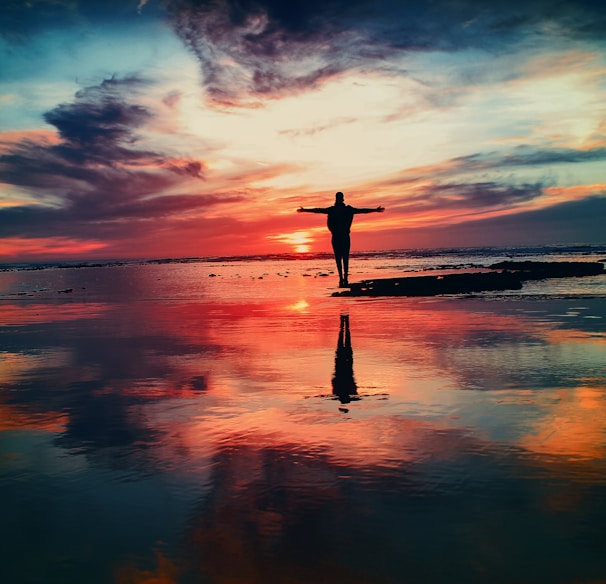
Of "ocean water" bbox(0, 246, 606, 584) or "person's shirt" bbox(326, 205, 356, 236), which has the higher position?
"person's shirt" bbox(326, 205, 356, 236)

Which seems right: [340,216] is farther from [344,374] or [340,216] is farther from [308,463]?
[308,463]

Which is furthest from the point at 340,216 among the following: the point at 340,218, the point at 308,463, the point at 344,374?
the point at 308,463

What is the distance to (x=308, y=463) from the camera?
5.34 m

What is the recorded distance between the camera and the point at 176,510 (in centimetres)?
443

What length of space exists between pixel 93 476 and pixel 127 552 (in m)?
1.52

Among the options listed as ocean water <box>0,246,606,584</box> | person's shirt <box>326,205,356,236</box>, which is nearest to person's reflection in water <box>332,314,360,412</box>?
ocean water <box>0,246,606,584</box>

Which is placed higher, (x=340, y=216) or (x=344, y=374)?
(x=340, y=216)

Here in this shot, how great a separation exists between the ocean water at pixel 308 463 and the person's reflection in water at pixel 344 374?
0.18ft

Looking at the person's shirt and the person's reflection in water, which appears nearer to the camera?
the person's reflection in water

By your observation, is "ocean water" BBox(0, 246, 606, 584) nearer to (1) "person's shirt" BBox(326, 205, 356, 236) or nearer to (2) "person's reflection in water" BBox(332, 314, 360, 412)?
(2) "person's reflection in water" BBox(332, 314, 360, 412)

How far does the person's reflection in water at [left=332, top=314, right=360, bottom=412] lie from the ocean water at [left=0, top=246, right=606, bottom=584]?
55 millimetres

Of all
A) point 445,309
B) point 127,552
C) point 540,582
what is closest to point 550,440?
point 540,582

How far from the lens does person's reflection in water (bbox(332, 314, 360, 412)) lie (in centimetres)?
782

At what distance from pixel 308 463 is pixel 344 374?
3.92 meters
